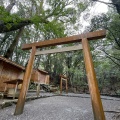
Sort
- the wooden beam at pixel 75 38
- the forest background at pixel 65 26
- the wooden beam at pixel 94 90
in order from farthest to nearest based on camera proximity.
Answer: the forest background at pixel 65 26
the wooden beam at pixel 75 38
the wooden beam at pixel 94 90

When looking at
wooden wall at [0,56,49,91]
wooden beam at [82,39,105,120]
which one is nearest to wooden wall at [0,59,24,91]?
wooden wall at [0,56,49,91]

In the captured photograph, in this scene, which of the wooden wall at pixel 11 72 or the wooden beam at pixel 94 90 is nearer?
the wooden beam at pixel 94 90

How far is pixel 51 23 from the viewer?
31.9 feet

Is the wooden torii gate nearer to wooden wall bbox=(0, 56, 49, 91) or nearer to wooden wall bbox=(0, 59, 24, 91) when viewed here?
wooden wall bbox=(0, 56, 49, 91)

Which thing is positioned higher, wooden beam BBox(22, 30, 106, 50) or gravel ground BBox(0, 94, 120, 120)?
wooden beam BBox(22, 30, 106, 50)

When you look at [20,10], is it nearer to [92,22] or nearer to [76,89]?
[92,22]

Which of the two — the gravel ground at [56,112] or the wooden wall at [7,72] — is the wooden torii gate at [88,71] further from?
the wooden wall at [7,72]

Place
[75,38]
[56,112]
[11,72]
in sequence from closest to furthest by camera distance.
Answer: [75,38] < [56,112] < [11,72]

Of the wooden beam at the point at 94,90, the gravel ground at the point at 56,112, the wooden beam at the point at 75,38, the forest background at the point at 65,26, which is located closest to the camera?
the wooden beam at the point at 94,90

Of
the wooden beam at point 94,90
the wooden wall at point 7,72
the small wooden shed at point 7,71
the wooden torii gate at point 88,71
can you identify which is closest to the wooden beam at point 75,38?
the wooden torii gate at point 88,71

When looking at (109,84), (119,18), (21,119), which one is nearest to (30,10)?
(119,18)

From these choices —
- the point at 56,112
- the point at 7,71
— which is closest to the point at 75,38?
the point at 56,112

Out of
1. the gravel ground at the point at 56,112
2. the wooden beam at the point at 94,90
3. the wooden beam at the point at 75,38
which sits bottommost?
the gravel ground at the point at 56,112

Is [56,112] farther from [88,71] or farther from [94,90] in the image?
[88,71]
